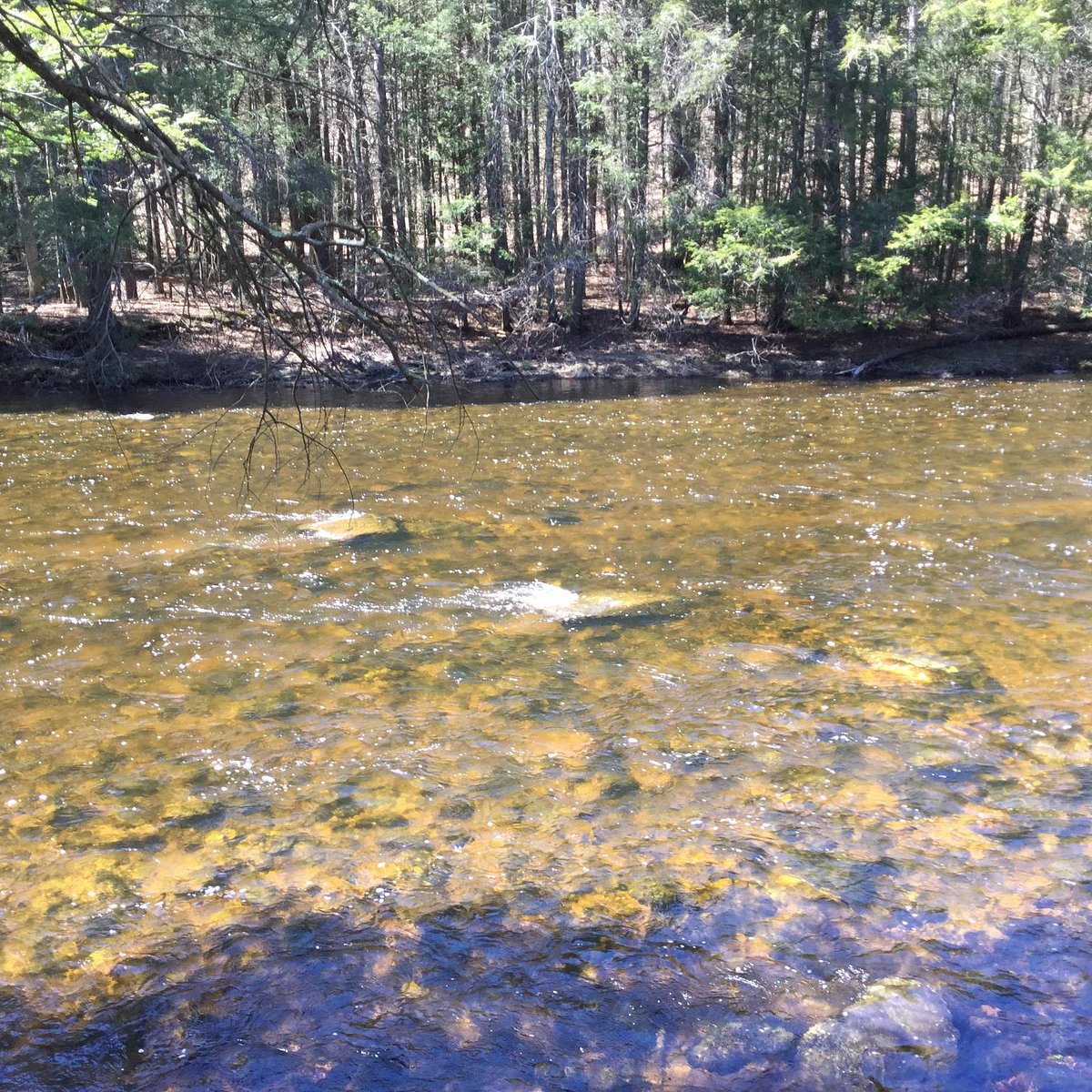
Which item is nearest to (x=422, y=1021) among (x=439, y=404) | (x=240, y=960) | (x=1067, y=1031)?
(x=240, y=960)

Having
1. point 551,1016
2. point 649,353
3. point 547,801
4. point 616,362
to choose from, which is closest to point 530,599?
point 547,801

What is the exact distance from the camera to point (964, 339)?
25.1 metres

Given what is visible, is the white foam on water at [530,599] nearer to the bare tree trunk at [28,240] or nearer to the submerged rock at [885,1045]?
the submerged rock at [885,1045]

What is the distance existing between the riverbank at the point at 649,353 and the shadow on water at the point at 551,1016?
55.3 feet

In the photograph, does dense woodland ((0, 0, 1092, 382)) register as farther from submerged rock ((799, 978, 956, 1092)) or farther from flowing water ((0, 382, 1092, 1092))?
submerged rock ((799, 978, 956, 1092))

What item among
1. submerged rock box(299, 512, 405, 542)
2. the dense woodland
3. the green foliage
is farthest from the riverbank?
submerged rock box(299, 512, 405, 542)

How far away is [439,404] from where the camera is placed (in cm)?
1955

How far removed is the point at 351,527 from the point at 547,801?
545 cm

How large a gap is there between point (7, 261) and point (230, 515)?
17.3 metres

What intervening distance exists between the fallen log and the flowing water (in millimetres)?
14887

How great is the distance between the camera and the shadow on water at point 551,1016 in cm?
322

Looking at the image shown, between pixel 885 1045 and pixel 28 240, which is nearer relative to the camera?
pixel 885 1045

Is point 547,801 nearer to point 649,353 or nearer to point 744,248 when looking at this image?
point 744,248

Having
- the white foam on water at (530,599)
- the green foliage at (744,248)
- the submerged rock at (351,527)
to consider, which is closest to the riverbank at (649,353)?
the green foliage at (744,248)
